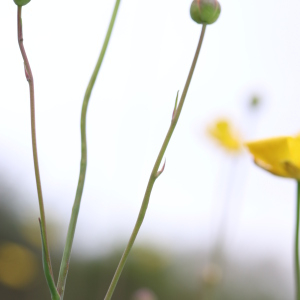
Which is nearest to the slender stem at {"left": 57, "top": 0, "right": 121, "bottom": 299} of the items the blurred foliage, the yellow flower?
the yellow flower

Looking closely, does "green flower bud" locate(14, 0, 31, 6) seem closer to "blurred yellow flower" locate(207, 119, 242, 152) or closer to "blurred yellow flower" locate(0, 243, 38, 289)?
"blurred yellow flower" locate(207, 119, 242, 152)

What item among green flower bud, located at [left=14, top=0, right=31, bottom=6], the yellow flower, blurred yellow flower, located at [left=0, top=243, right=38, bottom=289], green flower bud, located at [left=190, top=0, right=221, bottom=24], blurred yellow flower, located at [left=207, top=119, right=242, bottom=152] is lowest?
blurred yellow flower, located at [left=0, top=243, right=38, bottom=289]

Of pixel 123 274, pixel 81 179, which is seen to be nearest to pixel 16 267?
pixel 123 274

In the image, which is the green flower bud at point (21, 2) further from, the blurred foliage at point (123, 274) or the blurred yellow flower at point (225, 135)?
the blurred yellow flower at point (225, 135)

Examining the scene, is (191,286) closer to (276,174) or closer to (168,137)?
(276,174)

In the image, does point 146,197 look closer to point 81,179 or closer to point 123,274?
point 81,179
